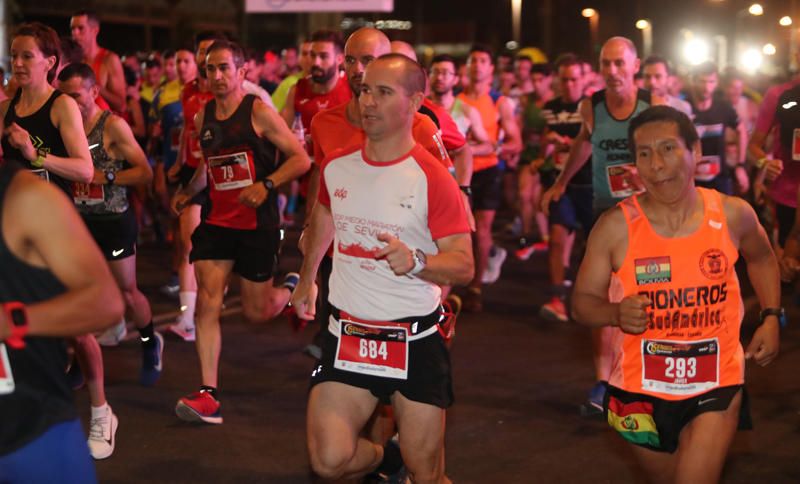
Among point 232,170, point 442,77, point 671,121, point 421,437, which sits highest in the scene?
point 442,77

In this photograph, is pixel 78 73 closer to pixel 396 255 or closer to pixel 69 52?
pixel 69 52

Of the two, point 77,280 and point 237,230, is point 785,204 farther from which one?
point 77,280

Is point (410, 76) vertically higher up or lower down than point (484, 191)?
higher up

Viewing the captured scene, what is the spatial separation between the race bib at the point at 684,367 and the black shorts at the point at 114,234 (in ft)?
12.0

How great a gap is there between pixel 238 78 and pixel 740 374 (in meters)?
3.61

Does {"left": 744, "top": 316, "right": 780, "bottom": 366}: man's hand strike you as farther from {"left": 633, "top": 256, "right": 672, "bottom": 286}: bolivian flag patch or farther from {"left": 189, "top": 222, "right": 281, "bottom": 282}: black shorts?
{"left": 189, "top": 222, "right": 281, "bottom": 282}: black shorts

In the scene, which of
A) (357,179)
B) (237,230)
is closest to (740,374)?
(357,179)

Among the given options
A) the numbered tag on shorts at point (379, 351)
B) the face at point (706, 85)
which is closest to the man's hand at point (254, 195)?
the numbered tag on shorts at point (379, 351)

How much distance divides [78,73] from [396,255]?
376cm

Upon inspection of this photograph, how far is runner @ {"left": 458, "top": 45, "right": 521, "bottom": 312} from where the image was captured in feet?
33.0

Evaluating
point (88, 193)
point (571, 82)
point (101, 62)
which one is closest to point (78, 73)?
point (88, 193)

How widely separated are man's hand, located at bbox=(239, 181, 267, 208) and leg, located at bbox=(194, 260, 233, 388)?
43cm

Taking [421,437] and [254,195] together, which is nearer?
[421,437]

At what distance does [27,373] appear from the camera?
301cm
